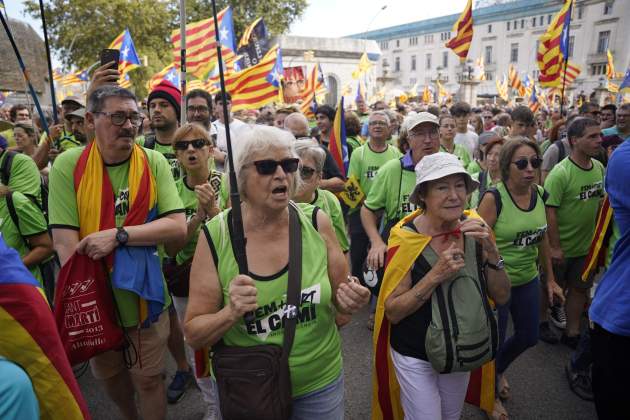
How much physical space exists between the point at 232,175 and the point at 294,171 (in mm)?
356

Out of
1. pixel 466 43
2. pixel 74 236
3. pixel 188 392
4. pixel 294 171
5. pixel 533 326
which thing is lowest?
pixel 188 392

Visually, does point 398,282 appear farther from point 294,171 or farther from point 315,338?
point 294,171

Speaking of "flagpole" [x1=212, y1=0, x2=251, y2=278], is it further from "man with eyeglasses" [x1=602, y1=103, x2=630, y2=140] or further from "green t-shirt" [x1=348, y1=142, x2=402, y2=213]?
"man with eyeglasses" [x1=602, y1=103, x2=630, y2=140]

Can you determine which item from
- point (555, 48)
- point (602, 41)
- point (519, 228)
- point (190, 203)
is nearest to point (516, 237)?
point (519, 228)

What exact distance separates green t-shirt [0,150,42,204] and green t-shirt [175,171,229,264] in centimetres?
116

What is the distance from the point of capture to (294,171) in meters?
1.92

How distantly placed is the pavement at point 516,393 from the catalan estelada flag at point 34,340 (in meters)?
2.09

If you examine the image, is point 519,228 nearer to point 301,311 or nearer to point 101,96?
point 301,311

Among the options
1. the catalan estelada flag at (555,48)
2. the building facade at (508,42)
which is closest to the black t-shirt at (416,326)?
the catalan estelada flag at (555,48)

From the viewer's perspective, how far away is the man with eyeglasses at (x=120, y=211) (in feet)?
7.30

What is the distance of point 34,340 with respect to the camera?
49.6 inches

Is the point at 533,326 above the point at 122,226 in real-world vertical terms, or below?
below

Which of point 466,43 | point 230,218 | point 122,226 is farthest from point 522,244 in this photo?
point 466,43

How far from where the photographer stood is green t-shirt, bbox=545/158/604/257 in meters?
3.86
